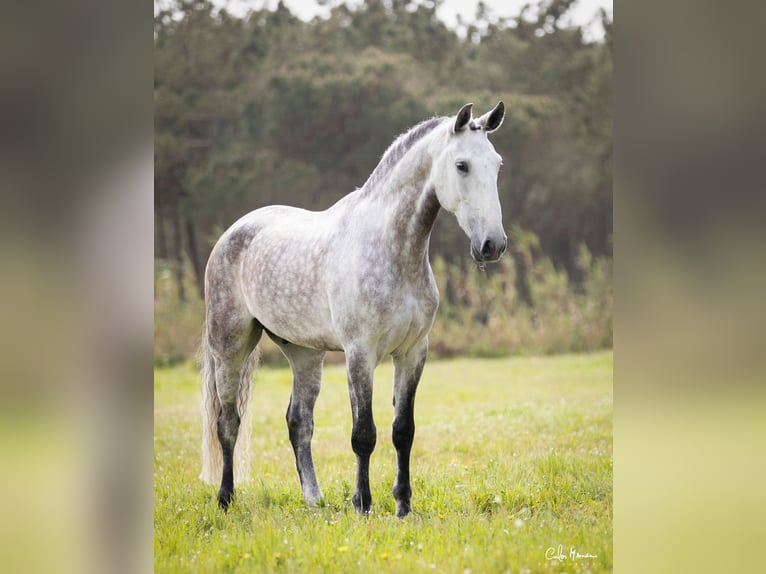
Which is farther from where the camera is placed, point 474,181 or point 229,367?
point 229,367

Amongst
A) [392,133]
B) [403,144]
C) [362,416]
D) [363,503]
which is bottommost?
[363,503]

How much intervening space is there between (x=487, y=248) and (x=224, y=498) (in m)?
2.07

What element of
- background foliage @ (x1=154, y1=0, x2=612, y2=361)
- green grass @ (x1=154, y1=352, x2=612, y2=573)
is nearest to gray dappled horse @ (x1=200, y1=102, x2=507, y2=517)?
green grass @ (x1=154, y1=352, x2=612, y2=573)

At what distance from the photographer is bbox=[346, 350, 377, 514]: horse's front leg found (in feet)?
11.0

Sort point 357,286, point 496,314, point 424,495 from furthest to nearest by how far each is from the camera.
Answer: point 496,314, point 424,495, point 357,286

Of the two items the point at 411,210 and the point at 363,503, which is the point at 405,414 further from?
the point at 411,210

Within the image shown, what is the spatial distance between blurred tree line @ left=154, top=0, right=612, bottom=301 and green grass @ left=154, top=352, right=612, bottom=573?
371cm

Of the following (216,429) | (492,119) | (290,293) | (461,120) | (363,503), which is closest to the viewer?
(461,120)

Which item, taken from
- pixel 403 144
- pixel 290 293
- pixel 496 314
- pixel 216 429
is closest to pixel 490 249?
pixel 403 144

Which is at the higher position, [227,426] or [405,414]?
[405,414]

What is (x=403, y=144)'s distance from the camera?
3.44m
